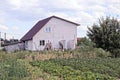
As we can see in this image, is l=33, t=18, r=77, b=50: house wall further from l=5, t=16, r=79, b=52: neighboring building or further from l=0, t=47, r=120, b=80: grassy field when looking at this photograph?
l=0, t=47, r=120, b=80: grassy field

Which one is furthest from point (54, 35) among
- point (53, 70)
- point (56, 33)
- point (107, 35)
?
point (53, 70)

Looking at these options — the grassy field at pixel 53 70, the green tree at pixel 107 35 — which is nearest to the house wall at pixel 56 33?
the green tree at pixel 107 35

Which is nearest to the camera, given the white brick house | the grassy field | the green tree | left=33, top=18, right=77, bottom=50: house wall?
the grassy field

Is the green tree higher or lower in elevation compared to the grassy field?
higher

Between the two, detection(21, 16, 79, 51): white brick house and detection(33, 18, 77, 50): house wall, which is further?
detection(33, 18, 77, 50): house wall

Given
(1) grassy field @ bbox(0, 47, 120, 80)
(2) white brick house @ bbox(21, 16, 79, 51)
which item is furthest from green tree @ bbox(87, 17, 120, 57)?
(2) white brick house @ bbox(21, 16, 79, 51)

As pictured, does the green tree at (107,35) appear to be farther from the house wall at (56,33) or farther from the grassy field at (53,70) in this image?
the house wall at (56,33)

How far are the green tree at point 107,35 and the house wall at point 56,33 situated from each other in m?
10.4

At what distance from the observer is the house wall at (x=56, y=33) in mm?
46625

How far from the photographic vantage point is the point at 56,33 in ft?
156

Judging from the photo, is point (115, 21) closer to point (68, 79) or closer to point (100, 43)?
point (100, 43)

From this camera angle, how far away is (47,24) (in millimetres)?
46750

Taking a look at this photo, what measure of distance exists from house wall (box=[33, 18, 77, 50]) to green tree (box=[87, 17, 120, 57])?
1038 centimetres

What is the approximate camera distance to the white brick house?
46.5 metres
